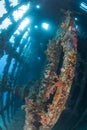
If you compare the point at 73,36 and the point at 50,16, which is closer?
the point at 73,36

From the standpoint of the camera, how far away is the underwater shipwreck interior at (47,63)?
488 centimetres

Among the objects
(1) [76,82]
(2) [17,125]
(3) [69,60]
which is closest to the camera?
(3) [69,60]

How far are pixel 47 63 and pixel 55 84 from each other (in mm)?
1022

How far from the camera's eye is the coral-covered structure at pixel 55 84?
4785 mm

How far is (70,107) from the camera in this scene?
6871 millimetres

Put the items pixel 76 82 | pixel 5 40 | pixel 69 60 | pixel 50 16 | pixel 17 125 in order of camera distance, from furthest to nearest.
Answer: pixel 17 125 < pixel 50 16 < pixel 76 82 < pixel 5 40 < pixel 69 60

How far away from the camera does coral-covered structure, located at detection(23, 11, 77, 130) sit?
15.7 feet

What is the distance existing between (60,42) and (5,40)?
4.71 feet

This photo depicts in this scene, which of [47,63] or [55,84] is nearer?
[55,84]

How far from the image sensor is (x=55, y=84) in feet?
15.7

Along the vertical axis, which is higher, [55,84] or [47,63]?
[47,63]

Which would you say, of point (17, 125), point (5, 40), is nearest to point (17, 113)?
point (17, 125)

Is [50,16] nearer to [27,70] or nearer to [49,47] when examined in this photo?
[49,47]

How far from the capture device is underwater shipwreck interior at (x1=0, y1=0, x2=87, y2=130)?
488cm
